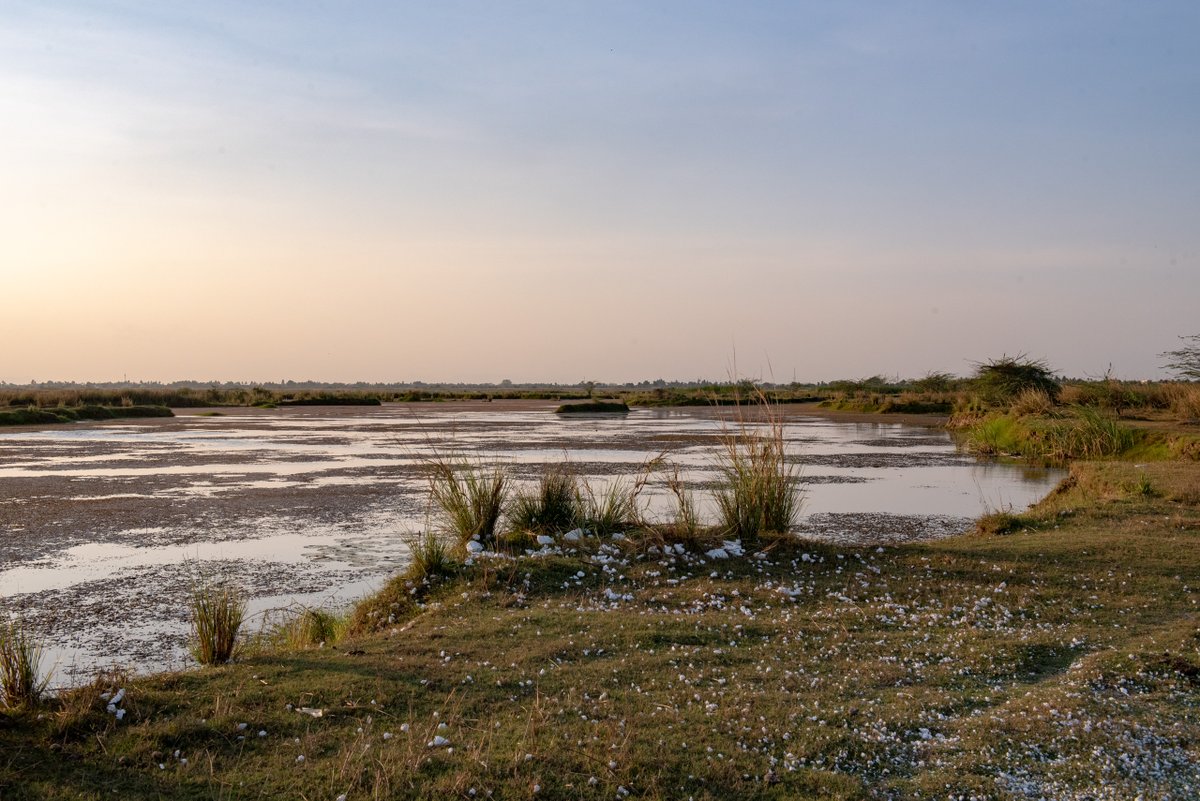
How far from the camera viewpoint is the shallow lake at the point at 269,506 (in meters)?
9.71

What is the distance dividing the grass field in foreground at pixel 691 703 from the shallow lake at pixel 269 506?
85.7 inches

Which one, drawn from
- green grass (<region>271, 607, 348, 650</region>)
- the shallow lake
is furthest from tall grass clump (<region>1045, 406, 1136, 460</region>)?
green grass (<region>271, 607, 348, 650</region>)

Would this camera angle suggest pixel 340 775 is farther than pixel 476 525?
No

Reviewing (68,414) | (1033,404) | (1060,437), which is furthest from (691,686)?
(68,414)

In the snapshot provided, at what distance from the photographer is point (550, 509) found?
11.9 meters

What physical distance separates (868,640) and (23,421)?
4996 cm

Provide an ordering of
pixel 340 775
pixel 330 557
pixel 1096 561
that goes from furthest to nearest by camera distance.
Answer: pixel 330 557
pixel 1096 561
pixel 340 775

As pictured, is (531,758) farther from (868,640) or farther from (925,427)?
(925,427)

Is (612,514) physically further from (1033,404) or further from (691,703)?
(1033,404)

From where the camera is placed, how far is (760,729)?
A: 17.3 ft

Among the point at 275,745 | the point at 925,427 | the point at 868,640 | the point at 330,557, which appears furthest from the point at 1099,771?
the point at 925,427

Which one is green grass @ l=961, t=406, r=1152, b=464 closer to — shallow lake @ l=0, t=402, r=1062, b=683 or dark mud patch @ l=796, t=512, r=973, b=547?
shallow lake @ l=0, t=402, r=1062, b=683

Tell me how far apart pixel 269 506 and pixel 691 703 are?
1288 centimetres

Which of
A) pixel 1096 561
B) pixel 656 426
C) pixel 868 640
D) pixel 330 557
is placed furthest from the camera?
pixel 656 426
